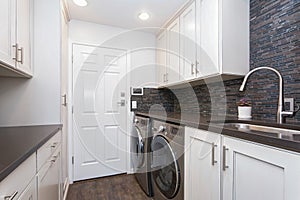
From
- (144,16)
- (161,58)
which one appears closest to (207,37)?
(144,16)

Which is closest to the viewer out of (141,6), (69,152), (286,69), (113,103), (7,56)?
(7,56)

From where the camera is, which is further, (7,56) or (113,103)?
(113,103)

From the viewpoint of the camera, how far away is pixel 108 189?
2.46 m

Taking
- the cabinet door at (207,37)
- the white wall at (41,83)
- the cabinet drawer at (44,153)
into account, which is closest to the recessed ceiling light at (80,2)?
the white wall at (41,83)

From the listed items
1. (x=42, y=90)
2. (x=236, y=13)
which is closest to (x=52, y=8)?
(x=42, y=90)

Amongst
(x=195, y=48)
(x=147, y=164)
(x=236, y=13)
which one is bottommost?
(x=147, y=164)

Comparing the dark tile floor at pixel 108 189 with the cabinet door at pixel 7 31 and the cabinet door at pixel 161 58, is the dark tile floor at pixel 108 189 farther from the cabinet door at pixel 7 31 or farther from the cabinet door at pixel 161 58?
the cabinet door at pixel 7 31

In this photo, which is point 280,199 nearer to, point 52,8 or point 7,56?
point 7,56

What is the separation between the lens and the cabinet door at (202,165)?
114 centimetres

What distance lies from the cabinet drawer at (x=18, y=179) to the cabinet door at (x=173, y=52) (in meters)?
1.97

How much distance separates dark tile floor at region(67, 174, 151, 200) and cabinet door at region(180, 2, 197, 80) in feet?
5.19

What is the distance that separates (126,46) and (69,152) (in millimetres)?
1815

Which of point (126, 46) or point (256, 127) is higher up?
point (126, 46)

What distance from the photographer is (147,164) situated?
2168 millimetres
